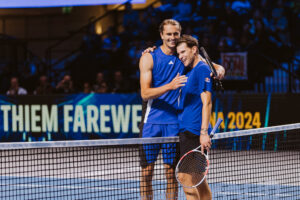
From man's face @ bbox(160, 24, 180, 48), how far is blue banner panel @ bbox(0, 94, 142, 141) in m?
7.30

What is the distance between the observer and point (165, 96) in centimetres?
554

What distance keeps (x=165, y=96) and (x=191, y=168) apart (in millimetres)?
766

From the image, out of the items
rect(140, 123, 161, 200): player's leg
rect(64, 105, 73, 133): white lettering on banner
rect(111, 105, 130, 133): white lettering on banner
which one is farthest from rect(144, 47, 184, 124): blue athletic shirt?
rect(64, 105, 73, 133): white lettering on banner

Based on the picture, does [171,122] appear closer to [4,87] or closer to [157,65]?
[157,65]

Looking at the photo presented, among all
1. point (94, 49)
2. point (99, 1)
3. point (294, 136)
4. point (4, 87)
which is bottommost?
point (294, 136)

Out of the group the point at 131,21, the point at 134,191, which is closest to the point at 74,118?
the point at 134,191

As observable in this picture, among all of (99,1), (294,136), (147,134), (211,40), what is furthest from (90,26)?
(147,134)

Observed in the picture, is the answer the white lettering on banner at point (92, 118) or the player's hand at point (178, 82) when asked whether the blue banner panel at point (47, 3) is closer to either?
the white lettering on banner at point (92, 118)

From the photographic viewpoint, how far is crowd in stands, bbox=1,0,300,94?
45.8ft

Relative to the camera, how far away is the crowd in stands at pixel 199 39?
1396 cm

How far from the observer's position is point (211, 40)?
1496cm

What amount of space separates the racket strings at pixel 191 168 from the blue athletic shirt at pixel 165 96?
441mm

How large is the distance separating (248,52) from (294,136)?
2.62m

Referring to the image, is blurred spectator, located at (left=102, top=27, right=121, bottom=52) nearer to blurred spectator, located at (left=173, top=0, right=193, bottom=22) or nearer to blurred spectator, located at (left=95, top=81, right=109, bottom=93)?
blurred spectator, located at (left=173, top=0, right=193, bottom=22)
